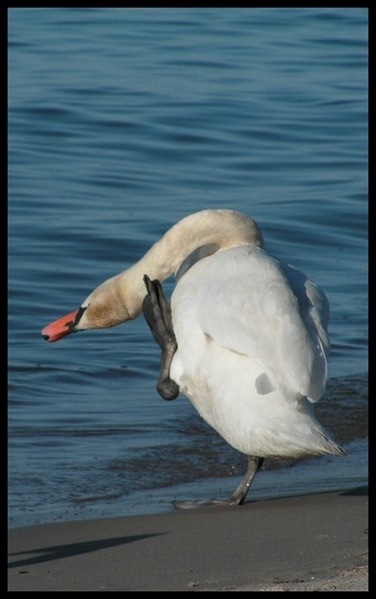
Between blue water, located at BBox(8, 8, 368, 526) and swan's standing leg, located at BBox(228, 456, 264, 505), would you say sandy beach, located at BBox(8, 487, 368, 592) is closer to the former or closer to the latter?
swan's standing leg, located at BBox(228, 456, 264, 505)

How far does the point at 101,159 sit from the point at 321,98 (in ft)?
13.0

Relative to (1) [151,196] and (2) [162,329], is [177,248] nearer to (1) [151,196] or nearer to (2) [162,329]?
(2) [162,329]

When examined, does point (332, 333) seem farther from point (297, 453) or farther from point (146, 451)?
point (297, 453)

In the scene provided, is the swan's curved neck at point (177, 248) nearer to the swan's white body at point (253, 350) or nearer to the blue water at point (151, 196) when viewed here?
the swan's white body at point (253, 350)

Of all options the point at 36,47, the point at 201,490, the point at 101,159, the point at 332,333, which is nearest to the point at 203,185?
the point at 101,159

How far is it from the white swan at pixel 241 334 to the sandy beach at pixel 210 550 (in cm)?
37

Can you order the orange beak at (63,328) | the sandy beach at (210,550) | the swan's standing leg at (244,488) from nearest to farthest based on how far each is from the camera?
the sandy beach at (210,550) → the orange beak at (63,328) → the swan's standing leg at (244,488)

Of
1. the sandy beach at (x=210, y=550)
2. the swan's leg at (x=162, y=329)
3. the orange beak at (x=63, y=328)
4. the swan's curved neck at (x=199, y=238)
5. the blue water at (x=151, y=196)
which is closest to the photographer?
the sandy beach at (x=210, y=550)

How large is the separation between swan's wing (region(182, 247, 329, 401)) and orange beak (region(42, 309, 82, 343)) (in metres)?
0.70

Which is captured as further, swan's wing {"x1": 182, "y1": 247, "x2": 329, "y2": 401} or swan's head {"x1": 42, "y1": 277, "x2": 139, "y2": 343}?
swan's head {"x1": 42, "y1": 277, "x2": 139, "y2": 343}

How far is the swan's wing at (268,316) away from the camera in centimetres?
469

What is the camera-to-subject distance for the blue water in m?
6.89

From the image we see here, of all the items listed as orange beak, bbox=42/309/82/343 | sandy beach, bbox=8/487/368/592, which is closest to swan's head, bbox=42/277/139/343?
orange beak, bbox=42/309/82/343

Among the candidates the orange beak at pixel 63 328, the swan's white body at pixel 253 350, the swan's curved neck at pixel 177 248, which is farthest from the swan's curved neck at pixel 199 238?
the orange beak at pixel 63 328
